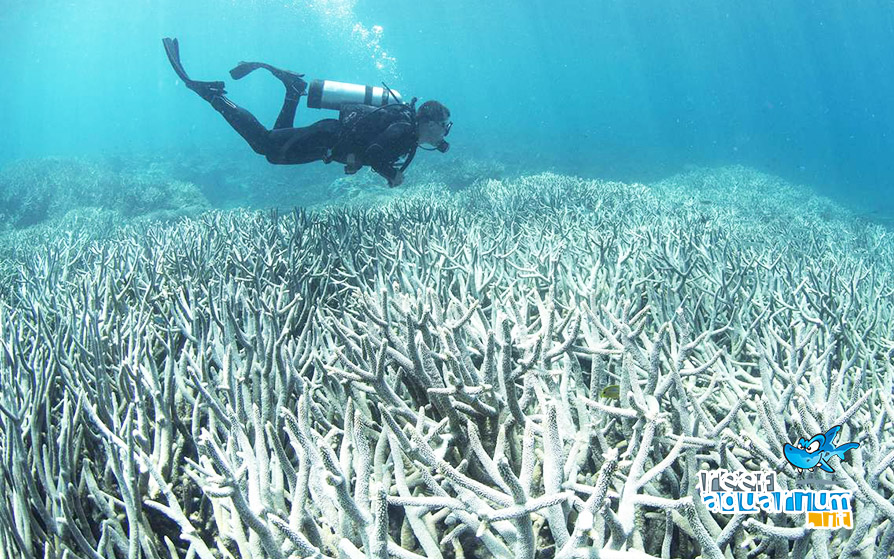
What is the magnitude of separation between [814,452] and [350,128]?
21.3ft

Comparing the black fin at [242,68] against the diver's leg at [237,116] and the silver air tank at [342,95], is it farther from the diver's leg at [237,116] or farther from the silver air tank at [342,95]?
the silver air tank at [342,95]

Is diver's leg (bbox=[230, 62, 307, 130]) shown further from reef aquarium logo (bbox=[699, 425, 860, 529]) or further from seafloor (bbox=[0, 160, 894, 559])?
reef aquarium logo (bbox=[699, 425, 860, 529])

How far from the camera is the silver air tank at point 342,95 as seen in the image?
7039 millimetres

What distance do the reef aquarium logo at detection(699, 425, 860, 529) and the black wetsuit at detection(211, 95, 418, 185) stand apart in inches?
224

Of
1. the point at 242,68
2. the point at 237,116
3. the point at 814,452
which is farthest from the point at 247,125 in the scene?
the point at 814,452

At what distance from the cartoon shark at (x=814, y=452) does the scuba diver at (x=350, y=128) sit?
219 inches

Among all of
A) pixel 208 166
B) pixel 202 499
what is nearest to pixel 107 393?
pixel 202 499

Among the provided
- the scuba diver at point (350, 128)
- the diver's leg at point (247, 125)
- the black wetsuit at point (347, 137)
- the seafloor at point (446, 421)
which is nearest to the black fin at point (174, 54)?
the scuba diver at point (350, 128)

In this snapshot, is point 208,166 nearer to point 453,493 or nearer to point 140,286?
point 140,286

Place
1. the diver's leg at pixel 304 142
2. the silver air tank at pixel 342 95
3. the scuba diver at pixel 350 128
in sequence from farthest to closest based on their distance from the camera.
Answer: the silver air tank at pixel 342 95, the diver's leg at pixel 304 142, the scuba diver at pixel 350 128

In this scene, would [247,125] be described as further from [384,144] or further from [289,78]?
[384,144]

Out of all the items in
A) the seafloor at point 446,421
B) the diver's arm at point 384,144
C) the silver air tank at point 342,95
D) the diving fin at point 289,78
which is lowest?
the seafloor at point 446,421

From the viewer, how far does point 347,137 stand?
6.69 metres

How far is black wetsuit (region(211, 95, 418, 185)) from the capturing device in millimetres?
6297
